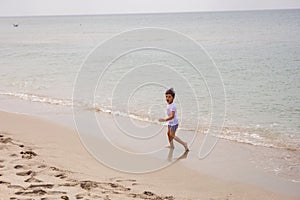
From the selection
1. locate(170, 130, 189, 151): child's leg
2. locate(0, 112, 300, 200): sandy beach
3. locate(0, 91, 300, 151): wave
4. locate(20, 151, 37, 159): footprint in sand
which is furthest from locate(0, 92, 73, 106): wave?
locate(170, 130, 189, 151): child's leg

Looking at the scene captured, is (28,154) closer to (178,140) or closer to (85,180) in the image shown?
(85,180)

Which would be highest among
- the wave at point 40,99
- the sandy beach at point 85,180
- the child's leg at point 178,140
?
the wave at point 40,99

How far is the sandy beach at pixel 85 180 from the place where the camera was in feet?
15.3

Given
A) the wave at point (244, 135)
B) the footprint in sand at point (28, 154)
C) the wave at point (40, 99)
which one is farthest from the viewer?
the wave at point (40, 99)

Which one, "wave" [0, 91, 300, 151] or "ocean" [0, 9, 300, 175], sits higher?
"ocean" [0, 9, 300, 175]

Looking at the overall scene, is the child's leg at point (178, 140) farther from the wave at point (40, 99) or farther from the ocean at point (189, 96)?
the wave at point (40, 99)

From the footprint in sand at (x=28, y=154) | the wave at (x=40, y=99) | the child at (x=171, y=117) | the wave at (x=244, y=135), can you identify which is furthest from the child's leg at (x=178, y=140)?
the wave at (x=40, y=99)

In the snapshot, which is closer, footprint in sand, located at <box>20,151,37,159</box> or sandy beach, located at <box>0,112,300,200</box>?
sandy beach, located at <box>0,112,300,200</box>

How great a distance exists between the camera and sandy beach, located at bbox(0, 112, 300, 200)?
4.66 m

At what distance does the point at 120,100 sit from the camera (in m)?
12.4

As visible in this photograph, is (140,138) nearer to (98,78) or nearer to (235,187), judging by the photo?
(235,187)

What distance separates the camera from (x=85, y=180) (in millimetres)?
5219

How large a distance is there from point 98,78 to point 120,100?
500cm

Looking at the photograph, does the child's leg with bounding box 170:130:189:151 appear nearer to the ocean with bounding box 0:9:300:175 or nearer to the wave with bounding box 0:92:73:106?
the ocean with bounding box 0:9:300:175
